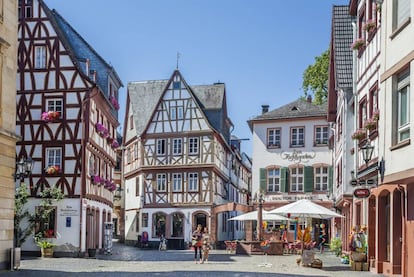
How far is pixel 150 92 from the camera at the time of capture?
166 ft

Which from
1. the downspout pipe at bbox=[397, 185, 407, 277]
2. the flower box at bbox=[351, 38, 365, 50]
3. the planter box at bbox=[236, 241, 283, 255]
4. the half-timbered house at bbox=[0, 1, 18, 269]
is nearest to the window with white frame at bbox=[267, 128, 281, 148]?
the planter box at bbox=[236, 241, 283, 255]

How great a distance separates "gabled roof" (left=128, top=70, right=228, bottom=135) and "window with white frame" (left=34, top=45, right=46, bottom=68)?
1589cm

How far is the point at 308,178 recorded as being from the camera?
45406 mm

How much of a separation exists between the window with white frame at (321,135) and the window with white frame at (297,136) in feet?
3.19

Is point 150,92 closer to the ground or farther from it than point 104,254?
farther from it

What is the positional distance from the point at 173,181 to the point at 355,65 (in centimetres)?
2458

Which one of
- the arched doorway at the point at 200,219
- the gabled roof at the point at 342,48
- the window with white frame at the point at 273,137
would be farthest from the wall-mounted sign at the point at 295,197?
the gabled roof at the point at 342,48

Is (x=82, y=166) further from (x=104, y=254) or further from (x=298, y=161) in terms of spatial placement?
(x=298, y=161)

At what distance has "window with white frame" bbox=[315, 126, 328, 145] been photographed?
4616 centimetres

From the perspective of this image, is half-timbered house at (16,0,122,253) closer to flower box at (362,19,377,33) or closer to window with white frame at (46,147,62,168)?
window with white frame at (46,147,62,168)

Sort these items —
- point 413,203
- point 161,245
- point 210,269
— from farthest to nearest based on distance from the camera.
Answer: point 161,245 < point 210,269 < point 413,203

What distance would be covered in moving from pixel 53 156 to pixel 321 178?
2076 cm

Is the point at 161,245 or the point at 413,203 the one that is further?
the point at 161,245

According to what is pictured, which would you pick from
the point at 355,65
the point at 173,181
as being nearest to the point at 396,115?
the point at 355,65
